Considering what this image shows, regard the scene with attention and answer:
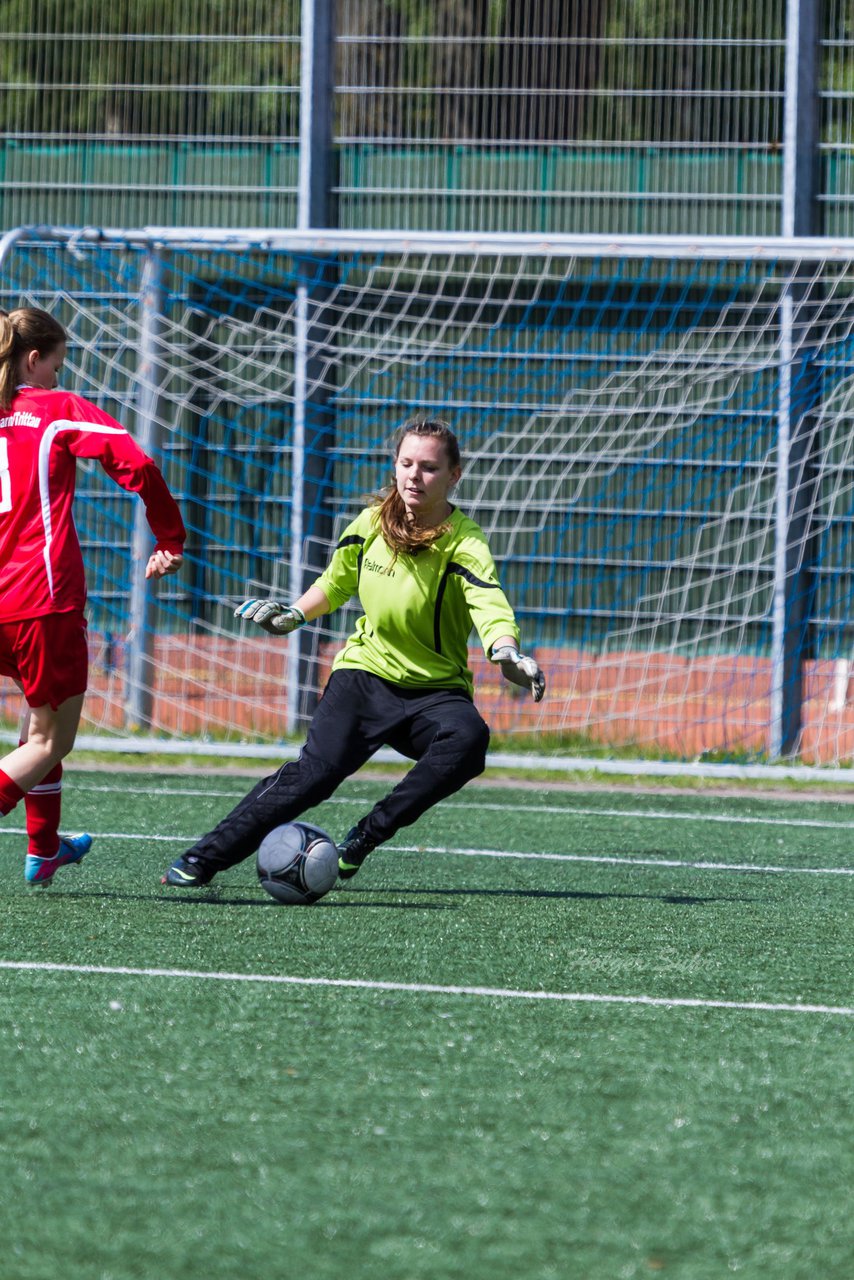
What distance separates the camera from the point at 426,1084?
321 cm

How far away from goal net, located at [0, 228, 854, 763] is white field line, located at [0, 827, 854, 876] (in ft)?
9.93

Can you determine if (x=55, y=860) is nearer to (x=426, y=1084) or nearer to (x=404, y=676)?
(x=404, y=676)

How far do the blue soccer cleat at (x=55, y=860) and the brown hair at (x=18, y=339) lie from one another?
4.30 ft

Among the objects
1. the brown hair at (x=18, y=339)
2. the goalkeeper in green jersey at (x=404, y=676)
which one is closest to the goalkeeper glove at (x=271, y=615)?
the goalkeeper in green jersey at (x=404, y=676)

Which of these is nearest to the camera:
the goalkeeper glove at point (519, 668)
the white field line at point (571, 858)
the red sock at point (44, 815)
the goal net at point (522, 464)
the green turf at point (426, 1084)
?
the green turf at point (426, 1084)

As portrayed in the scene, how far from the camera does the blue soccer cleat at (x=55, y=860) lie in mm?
5172

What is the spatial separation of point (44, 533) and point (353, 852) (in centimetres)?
132

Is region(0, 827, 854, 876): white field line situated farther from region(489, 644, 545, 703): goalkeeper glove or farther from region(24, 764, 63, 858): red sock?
region(489, 644, 545, 703): goalkeeper glove

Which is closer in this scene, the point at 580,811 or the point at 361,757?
the point at 361,757

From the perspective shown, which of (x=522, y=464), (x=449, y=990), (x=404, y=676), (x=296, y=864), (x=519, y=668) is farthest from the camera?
(x=522, y=464)

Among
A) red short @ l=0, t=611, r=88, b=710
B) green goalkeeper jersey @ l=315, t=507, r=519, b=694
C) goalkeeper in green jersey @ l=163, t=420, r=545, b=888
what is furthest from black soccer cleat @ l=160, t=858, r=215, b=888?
green goalkeeper jersey @ l=315, t=507, r=519, b=694

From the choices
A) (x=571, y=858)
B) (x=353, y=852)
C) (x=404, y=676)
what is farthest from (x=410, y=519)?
(x=571, y=858)

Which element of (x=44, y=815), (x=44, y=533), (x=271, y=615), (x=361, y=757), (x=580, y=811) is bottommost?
(x=580, y=811)

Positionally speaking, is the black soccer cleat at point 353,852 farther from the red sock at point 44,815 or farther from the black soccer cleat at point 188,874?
the red sock at point 44,815
